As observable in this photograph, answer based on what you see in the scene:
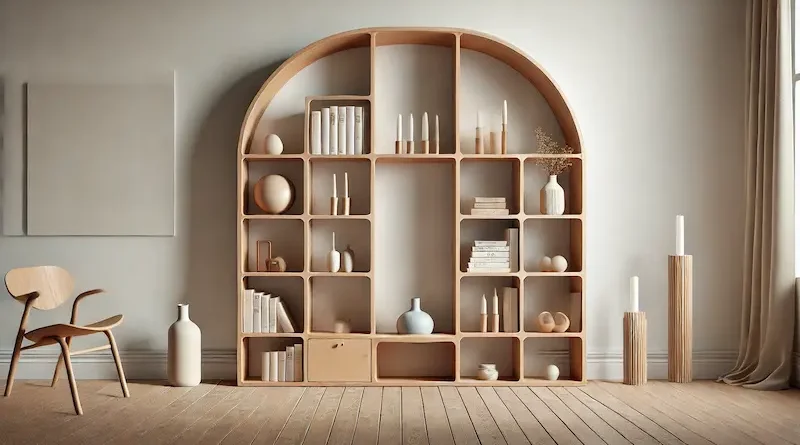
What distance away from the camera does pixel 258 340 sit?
5.55m

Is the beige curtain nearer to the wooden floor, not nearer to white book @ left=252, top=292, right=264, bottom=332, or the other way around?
the wooden floor

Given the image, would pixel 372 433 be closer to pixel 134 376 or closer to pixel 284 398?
pixel 284 398

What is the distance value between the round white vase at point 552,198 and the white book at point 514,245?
0.76 ft

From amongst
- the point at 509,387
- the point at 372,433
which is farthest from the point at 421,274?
the point at 372,433

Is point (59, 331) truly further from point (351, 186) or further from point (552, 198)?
point (552, 198)

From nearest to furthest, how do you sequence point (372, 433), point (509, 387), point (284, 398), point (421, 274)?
point (372, 433)
point (284, 398)
point (509, 387)
point (421, 274)

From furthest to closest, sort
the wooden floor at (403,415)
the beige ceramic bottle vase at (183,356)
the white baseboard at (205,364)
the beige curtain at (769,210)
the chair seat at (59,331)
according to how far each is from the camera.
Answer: the white baseboard at (205,364)
the beige ceramic bottle vase at (183,356)
the beige curtain at (769,210)
the chair seat at (59,331)
the wooden floor at (403,415)

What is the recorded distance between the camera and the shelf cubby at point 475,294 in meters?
5.56

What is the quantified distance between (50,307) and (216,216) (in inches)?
47.6

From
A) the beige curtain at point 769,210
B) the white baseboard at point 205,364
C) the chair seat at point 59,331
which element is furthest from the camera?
→ the white baseboard at point 205,364

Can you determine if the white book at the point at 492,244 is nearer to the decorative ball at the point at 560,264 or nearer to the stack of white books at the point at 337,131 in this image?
A: the decorative ball at the point at 560,264

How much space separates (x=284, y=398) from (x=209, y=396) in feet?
1.53

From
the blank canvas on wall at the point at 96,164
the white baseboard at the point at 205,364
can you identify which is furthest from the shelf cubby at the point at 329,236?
the blank canvas on wall at the point at 96,164

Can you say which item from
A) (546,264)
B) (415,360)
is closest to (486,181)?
(546,264)
